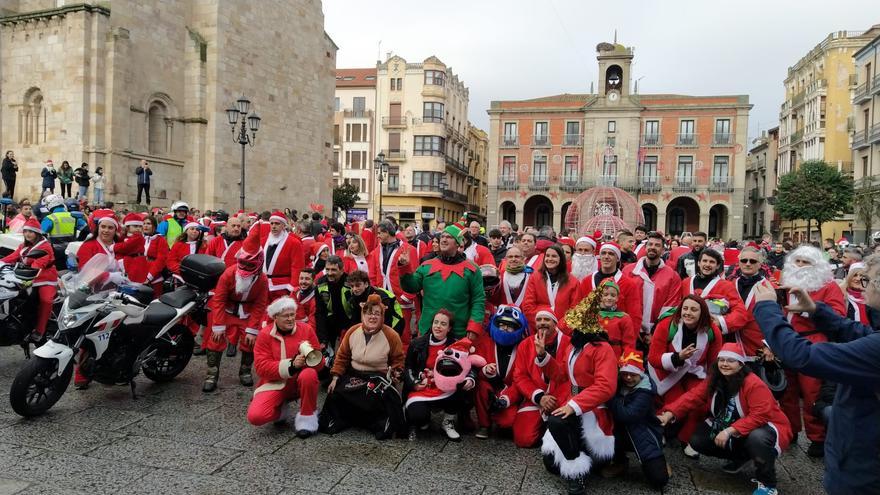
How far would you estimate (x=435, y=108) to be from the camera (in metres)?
52.2

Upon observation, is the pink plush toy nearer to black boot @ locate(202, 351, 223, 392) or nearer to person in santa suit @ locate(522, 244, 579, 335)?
person in santa suit @ locate(522, 244, 579, 335)

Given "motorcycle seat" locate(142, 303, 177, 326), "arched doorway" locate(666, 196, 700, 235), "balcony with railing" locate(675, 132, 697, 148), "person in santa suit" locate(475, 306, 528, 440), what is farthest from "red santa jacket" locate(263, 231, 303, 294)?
"arched doorway" locate(666, 196, 700, 235)

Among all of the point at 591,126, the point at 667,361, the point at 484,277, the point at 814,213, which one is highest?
the point at 591,126

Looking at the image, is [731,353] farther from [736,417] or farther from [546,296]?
[546,296]

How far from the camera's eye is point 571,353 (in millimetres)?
4469

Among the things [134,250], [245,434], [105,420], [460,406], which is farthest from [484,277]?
[134,250]

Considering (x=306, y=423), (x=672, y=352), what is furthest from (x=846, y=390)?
(x=306, y=423)

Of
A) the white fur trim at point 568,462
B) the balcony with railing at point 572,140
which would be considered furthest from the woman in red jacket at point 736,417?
the balcony with railing at point 572,140

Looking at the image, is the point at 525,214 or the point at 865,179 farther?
the point at 525,214

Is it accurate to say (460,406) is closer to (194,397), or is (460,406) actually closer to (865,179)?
(194,397)

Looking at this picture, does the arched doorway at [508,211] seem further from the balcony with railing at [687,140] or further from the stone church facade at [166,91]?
the stone church facade at [166,91]

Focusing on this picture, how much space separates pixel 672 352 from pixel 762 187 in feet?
216

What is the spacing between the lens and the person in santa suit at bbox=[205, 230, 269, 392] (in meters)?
6.13

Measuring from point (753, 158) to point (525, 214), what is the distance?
33.7 m
